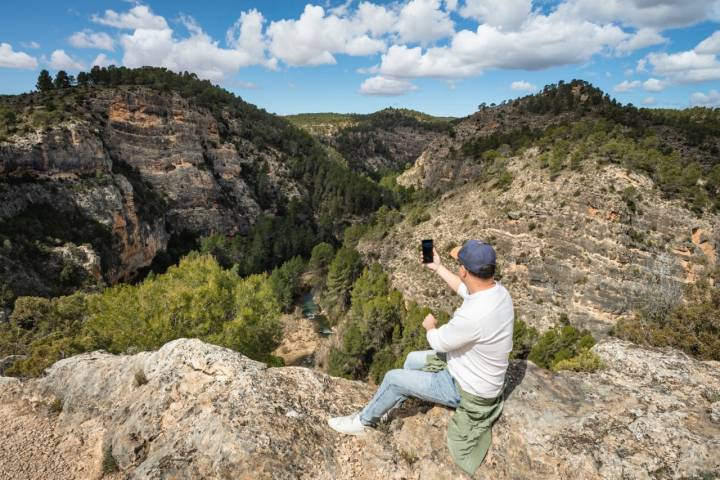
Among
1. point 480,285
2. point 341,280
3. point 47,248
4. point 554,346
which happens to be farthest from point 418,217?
point 480,285

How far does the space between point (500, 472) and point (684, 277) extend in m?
34.9

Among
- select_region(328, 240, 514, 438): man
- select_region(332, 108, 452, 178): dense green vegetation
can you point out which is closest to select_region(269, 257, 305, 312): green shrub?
select_region(328, 240, 514, 438): man

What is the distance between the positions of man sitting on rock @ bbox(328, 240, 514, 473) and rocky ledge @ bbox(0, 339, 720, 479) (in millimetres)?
448

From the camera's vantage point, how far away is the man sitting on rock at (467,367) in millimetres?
5309

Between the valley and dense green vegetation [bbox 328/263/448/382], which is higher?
the valley

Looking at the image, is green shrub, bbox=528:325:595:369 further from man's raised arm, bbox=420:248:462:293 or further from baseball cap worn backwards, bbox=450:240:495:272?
baseball cap worn backwards, bbox=450:240:495:272

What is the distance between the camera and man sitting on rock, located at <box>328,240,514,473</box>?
5.31 m

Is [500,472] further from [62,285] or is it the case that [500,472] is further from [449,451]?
[62,285]

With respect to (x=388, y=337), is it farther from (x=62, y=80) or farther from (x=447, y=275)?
(x=62, y=80)

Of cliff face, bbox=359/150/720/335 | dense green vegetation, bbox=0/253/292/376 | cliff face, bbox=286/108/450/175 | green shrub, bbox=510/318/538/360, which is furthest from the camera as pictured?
cliff face, bbox=286/108/450/175

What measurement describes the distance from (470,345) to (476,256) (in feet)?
4.46

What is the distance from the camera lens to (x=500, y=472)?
19.2ft

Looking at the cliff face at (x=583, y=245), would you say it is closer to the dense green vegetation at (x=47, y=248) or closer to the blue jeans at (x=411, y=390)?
the blue jeans at (x=411, y=390)

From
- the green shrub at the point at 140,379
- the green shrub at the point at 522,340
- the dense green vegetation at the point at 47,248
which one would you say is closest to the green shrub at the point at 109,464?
the green shrub at the point at 140,379
